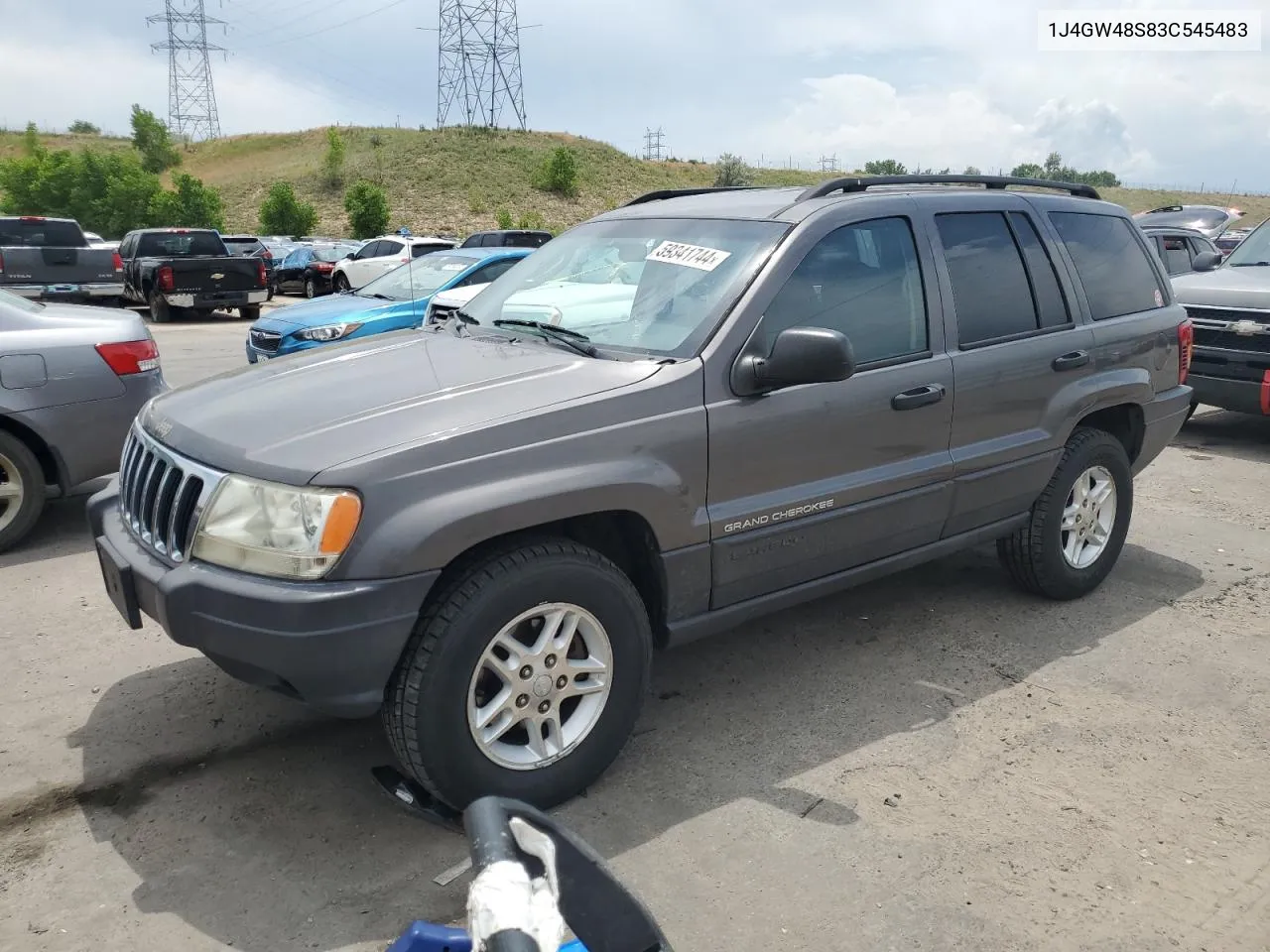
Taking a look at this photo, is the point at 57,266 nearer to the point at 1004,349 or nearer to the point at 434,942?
the point at 1004,349

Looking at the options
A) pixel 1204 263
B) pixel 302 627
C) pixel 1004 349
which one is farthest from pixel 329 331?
pixel 1204 263

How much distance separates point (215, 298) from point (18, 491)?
14.0 metres

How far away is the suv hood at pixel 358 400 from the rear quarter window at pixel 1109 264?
2.57 meters

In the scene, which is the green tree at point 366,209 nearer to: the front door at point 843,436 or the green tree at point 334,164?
the green tree at point 334,164

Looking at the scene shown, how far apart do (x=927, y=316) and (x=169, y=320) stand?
18.1 m

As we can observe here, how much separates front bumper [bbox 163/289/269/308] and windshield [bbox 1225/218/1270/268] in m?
15.5

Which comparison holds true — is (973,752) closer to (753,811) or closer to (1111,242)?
(753,811)

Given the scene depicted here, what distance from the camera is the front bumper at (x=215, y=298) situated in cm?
1828

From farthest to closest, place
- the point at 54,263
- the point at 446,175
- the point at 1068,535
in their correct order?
1. the point at 446,175
2. the point at 54,263
3. the point at 1068,535

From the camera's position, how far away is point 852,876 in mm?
2863

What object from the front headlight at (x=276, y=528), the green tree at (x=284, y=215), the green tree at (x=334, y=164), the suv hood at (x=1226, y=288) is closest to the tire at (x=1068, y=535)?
the front headlight at (x=276, y=528)

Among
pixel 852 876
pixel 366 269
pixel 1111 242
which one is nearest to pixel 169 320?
pixel 366 269

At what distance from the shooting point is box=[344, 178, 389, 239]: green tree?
4928cm

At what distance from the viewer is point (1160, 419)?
513 centimetres
